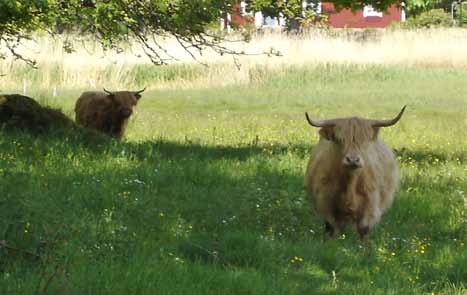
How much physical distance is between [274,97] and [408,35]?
11190mm

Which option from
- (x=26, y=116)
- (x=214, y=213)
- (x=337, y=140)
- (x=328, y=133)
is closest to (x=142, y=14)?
(x=26, y=116)

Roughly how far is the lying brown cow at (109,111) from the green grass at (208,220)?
0.50m

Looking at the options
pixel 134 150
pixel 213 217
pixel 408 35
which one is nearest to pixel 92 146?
pixel 134 150

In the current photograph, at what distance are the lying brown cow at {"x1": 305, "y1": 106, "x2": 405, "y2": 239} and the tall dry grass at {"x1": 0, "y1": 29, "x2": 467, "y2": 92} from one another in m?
19.2

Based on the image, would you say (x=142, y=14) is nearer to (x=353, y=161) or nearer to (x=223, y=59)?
(x=353, y=161)

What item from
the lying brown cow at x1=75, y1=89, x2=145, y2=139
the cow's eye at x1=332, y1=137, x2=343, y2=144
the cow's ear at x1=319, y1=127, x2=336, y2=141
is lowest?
the lying brown cow at x1=75, y1=89, x2=145, y2=139

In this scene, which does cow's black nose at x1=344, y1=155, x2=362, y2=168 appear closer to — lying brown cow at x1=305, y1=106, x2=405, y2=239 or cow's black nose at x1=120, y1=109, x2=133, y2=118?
lying brown cow at x1=305, y1=106, x2=405, y2=239

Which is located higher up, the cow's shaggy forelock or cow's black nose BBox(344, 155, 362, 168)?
the cow's shaggy forelock

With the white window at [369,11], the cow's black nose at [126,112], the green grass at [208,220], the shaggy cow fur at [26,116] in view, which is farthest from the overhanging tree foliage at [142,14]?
the green grass at [208,220]

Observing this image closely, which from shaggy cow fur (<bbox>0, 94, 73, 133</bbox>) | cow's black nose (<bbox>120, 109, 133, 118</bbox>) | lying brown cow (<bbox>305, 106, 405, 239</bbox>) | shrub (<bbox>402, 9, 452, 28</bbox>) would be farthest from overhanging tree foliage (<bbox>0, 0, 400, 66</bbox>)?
shrub (<bbox>402, 9, 452, 28</bbox>)

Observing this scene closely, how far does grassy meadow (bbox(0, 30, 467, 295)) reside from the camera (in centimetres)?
755

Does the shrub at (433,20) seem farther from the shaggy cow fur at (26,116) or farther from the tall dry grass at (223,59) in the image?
the shaggy cow fur at (26,116)

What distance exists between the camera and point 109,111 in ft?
60.7

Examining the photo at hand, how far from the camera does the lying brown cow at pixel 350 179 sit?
395 inches
